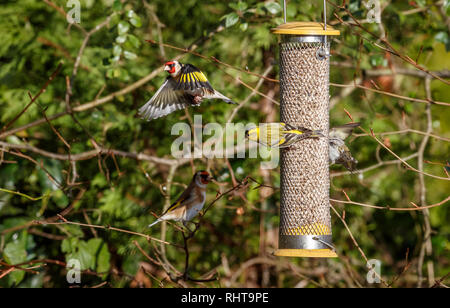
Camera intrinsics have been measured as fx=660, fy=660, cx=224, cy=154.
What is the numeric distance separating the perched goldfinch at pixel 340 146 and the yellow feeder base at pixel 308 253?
2.49 feet

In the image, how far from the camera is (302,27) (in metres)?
3.93

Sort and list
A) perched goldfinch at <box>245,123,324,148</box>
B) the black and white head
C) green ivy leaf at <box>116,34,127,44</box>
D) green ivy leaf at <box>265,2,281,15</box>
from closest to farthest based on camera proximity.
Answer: perched goldfinch at <box>245,123,324,148</box>
the black and white head
green ivy leaf at <box>265,2,281,15</box>
green ivy leaf at <box>116,34,127,44</box>

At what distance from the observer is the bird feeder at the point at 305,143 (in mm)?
4074

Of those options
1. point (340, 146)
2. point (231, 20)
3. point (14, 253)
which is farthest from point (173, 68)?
point (14, 253)

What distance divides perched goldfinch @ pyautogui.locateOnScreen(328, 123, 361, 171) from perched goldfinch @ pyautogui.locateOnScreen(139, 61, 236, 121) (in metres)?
0.75

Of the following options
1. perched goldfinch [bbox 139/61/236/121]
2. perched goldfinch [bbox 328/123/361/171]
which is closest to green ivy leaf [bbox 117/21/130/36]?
perched goldfinch [bbox 139/61/236/121]

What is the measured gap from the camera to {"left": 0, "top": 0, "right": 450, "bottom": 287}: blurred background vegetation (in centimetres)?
521

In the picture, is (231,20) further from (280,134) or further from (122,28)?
(280,134)

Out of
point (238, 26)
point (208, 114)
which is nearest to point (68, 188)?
point (208, 114)

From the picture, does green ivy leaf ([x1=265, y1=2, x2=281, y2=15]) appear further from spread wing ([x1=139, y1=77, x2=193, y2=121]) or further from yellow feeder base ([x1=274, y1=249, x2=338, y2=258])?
yellow feeder base ([x1=274, y1=249, x2=338, y2=258])

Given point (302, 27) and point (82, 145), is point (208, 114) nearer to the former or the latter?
point (82, 145)

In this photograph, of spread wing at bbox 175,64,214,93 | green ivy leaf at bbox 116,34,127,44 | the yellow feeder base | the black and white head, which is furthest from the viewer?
green ivy leaf at bbox 116,34,127,44

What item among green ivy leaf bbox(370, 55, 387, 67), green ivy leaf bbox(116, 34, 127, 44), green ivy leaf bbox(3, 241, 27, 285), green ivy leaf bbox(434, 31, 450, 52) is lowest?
green ivy leaf bbox(3, 241, 27, 285)

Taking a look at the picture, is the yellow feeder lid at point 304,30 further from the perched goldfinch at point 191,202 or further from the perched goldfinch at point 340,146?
the perched goldfinch at point 191,202
